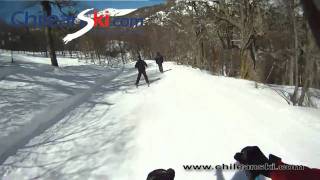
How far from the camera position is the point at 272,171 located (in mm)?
4301

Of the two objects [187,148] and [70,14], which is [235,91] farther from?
[70,14]

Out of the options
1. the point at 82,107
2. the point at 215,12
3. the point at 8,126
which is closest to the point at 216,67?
the point at 215,12

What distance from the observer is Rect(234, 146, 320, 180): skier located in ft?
13.2

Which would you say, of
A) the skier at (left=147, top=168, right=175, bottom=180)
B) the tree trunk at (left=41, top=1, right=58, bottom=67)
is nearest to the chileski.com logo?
the tree trunk at (left=41, top=1, right=58, bottom=67)

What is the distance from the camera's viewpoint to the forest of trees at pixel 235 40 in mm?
13961

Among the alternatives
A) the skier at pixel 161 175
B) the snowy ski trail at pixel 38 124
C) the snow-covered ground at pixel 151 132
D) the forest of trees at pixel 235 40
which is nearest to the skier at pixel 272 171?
the skier at pixel 161 175

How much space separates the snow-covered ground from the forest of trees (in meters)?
1.80

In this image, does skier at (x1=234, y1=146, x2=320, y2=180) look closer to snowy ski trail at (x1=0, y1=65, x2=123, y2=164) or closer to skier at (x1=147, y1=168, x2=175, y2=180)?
skier at (x1=147, y1=168, x2=175, y2=180)

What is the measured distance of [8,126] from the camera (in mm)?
11812

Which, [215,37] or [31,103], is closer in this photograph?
[31,103]

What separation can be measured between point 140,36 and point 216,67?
58.2 m

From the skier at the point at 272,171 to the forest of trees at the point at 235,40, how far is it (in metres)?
1.24

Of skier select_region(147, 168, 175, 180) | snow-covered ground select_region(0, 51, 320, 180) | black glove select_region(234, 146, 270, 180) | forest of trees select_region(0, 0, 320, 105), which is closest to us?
black glove select_region(234, 146, 270, 180)

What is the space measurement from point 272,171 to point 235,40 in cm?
2180
